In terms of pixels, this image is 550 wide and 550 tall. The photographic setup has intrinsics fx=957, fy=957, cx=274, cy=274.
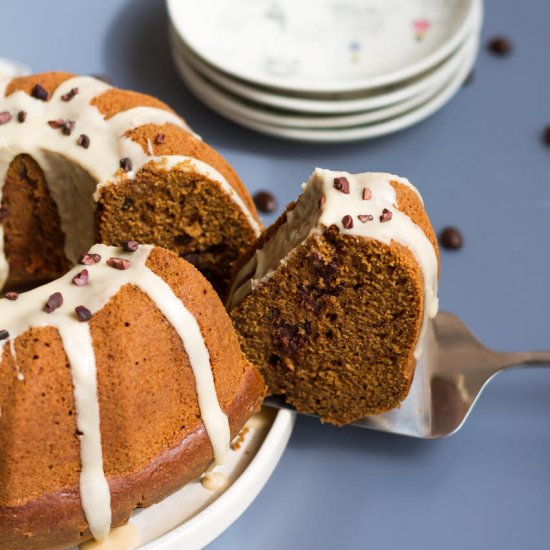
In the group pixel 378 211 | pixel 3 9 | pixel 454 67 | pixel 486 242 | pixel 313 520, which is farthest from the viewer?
pixel 3 9

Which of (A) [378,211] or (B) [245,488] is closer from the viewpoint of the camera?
(A) [378,211]

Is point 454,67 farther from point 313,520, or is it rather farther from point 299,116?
point 313,520

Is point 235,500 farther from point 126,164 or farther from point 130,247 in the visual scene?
point 126,164

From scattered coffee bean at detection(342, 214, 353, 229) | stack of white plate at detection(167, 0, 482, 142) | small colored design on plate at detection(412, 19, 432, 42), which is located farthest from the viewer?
small colored design on plate at detection(412, 19, 432, 42)

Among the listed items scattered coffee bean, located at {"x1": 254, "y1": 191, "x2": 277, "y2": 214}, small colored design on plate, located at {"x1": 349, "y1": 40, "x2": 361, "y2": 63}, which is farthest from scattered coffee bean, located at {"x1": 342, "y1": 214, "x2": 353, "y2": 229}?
small colored design on plate, located at {"x1": 349, "y1": 40, "x2": 361, "y2": 63}

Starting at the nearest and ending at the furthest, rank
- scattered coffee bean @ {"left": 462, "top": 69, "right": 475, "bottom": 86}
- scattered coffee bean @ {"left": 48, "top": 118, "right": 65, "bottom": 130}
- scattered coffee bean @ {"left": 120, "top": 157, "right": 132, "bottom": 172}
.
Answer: scattered coffee bean @ {"left": 120, "top": 157, "right": 132, "bottom": 172}
scattered coffee bean @ {"left": 48, "top": 118, "right": 65, "bottom": 130}
scattered coffee bean @ {"left": 462, "top": 69, "right": 475, "bottom": 86}

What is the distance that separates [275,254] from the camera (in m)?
1.92

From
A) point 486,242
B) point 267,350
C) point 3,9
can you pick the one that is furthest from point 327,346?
point 3,9

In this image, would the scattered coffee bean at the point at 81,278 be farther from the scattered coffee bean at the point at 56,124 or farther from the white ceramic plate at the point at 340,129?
the white ceramic plate at the point at 340,129

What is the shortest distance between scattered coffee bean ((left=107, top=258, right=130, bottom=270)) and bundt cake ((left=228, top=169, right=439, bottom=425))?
0.27 meters

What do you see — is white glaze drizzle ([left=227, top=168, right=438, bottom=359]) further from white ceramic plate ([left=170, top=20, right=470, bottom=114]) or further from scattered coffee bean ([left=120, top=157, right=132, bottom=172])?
white ceramic plate ([left=170, top=20, right=470, bottom=114])

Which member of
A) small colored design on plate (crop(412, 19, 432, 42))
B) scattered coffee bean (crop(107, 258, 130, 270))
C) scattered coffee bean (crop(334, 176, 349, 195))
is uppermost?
scattered coffee bean (crop(334, 176, 349, 195))

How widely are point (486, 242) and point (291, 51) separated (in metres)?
0.84

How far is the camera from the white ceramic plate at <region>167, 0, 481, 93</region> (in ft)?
9.44
